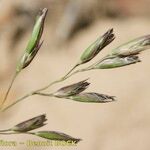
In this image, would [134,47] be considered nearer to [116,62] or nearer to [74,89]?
[116,62]

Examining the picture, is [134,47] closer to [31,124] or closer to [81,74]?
[81,74]

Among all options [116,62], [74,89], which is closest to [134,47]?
[116,62]

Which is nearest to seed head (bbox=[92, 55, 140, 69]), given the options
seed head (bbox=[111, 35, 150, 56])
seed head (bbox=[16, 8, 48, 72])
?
A: seed head (bbox=[111, 35, 150, 56])

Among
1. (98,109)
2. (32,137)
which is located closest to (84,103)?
(98,109)

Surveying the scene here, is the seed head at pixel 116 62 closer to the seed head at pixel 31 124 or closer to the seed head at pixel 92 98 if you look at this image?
the seed head at pixel 92 98

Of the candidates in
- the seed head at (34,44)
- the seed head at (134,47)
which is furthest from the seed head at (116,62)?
the seed head at (34,44)

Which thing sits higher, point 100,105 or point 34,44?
point 34,44

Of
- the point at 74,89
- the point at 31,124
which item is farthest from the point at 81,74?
the point at 31,124
